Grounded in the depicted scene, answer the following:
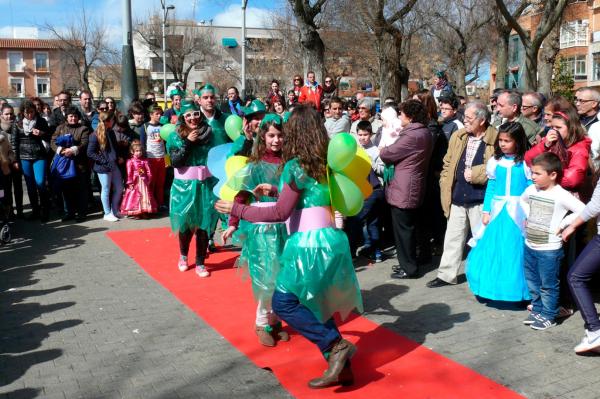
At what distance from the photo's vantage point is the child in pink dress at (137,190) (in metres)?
10.1

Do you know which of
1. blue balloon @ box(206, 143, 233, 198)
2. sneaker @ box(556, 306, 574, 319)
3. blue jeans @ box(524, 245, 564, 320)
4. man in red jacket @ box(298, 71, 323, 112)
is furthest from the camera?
man in red jacket @ box(298, 71, 323, 112)

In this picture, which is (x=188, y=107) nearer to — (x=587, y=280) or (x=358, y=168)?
(x=358, y=168)

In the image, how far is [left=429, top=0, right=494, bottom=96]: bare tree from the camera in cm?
3344

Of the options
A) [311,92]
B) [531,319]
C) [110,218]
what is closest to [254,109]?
[531,319]

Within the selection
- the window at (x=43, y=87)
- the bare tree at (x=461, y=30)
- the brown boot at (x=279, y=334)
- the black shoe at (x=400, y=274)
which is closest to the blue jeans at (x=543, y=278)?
the black shoe at (x=400, y=274)

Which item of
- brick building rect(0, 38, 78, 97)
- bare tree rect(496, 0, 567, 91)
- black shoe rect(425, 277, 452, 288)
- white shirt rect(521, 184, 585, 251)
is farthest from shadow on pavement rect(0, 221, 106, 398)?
brick building rect(0, 38, 78, 97)

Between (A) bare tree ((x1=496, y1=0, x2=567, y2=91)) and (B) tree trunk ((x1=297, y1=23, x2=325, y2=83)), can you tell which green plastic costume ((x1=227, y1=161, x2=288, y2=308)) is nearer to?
(B) tree trunk ((x1=297, y1=23, x2=325, y2=83))

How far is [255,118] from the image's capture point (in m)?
6.20

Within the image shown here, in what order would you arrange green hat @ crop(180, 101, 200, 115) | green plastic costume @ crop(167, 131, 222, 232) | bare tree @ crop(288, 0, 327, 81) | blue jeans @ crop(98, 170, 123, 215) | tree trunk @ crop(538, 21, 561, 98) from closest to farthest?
green hat @ crop(180, 101, 200, 115), green plastic costume @ crop(167, 131, 222, 232), blue jeans @ crop(98, 170, 123, 215), bare tree @ crop(288, 0, 327, 81), tree trunk @ crop(538, 21, 561, 98)

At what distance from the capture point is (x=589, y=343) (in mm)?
4504

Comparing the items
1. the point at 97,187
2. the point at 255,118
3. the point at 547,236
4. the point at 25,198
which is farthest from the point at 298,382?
the point at 25,198

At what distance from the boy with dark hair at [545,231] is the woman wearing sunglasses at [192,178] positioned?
336 cm

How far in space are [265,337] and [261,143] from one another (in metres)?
1.56

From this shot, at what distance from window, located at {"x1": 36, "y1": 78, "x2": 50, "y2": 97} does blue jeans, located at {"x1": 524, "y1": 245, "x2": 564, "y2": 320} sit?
279 feet
